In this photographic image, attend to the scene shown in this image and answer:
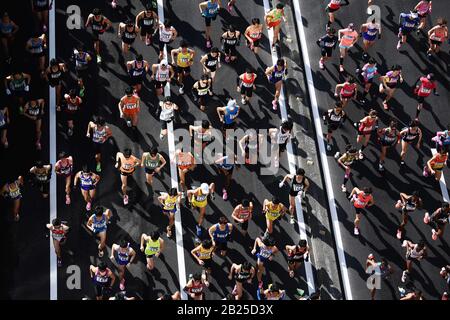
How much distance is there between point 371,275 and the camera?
31969 mm

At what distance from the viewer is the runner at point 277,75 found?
34.0m

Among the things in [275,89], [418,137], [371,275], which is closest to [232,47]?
[275,89]

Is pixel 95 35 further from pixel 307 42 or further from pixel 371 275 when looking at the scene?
pixel 371 275

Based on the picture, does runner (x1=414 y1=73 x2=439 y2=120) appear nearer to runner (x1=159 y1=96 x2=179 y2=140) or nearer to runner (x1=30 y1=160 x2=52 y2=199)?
runner (x1=159 y1=96 x2=179 y2=140)

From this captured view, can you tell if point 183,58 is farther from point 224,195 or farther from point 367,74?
point 367,74

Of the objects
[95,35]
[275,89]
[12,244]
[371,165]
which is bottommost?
[12,244]

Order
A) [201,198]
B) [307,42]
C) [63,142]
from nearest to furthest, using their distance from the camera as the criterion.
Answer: [201,198], [63,142], [307,42]

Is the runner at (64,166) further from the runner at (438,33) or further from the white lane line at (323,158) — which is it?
the runner at (438,33)

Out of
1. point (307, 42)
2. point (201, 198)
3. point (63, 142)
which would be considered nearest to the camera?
point (201, 198)

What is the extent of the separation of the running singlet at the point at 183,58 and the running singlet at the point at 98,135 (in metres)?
4.00

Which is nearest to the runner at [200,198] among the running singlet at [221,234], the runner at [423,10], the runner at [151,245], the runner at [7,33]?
the running singlet at [221,234]

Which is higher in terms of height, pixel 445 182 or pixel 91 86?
pixel 91 86

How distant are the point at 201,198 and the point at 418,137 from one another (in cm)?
834

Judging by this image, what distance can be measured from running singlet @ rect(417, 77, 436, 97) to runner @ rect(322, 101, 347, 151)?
2782 millimetres
